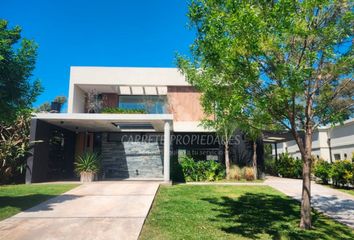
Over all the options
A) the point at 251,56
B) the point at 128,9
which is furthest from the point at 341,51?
A: the point at 128,9

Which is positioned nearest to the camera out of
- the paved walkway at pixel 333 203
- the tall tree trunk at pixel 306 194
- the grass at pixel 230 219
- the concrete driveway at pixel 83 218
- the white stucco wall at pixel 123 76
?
the concrete driveway at pixel 83 218

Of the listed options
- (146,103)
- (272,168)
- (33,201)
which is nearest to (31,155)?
(33,201)

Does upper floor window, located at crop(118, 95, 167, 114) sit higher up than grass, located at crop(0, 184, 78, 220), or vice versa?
upper floor window, located at crop(118, 95, 167, 114)

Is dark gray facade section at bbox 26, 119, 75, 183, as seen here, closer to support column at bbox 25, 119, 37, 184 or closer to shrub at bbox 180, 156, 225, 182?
support column at bbox 25, 119, 37, 184

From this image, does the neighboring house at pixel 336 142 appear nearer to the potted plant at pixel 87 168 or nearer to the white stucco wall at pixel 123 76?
the white stucco wall at pixel 123 76

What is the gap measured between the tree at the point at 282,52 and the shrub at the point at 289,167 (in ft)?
46.2

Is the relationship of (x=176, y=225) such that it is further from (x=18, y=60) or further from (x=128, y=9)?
(x=128, y=9)

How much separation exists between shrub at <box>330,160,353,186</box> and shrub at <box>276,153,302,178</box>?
4843 mm

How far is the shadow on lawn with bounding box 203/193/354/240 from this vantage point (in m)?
7.26

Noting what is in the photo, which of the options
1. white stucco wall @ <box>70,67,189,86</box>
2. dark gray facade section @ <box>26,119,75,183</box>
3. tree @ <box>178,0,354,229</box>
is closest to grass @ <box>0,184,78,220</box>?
dark gray facade section @ <box>26,119,75,183</box>

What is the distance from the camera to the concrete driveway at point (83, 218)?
22.5ft

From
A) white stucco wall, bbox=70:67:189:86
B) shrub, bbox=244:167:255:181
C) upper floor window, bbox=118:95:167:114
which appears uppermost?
white stucco wall, bbox=70:67:189:86

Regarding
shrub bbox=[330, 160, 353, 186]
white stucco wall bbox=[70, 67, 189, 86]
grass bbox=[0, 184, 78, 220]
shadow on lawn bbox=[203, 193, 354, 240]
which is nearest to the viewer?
shadow on lawn bbox=[203, 193, 354, 240]

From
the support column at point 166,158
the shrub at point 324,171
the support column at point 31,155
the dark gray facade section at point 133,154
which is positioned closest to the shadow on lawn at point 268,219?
the support column at point 166,158
